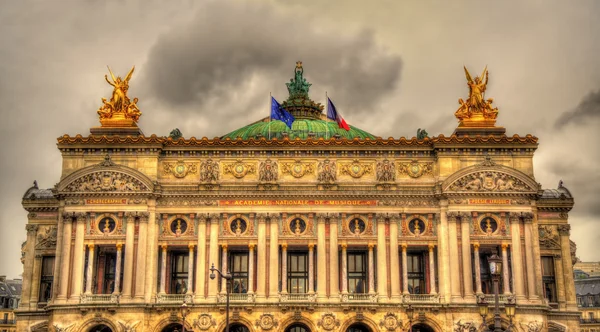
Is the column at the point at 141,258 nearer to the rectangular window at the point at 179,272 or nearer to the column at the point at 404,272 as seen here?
the rectangular window at the point at 179,272

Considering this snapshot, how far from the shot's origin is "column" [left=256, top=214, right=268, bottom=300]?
208 ft

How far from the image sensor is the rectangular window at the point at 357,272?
65.3 meters

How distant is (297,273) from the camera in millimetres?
65688

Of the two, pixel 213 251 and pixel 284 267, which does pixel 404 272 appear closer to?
pixel 284 267

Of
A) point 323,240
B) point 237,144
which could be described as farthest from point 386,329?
point 237,144

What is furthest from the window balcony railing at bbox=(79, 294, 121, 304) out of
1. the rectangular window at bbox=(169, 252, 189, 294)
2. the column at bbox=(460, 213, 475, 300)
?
the column at bbox=(460, 213, 475, 300)

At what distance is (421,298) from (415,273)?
10.2 ft

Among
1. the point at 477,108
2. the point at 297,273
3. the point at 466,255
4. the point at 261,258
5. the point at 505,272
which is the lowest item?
the point at 505,272

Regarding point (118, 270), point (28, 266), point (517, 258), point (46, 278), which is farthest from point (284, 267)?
point (28, 266)

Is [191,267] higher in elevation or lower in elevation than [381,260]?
lower

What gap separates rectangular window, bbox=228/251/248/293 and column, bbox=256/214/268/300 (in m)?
1.85

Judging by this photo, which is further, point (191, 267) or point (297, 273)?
point (297, 273)

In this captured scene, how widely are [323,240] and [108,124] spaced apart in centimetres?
2123

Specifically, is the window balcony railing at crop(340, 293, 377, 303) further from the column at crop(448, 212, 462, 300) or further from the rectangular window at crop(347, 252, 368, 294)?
the column at crop(448, 212, 462, 300)
